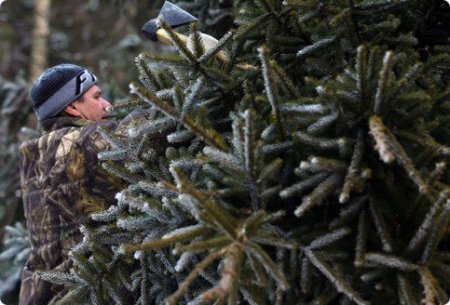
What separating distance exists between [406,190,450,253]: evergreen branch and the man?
2.00m

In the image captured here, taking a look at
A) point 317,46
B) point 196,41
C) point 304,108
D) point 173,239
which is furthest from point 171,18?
point 173,239

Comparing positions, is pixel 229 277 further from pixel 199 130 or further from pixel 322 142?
pixel 199 130

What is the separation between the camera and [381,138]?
219cm

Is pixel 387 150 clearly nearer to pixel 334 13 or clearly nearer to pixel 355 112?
pixel 355 112

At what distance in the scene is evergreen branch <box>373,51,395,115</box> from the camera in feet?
7.41

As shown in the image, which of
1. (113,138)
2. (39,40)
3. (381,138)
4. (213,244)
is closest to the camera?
(213,244)

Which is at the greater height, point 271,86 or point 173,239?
point 271,86

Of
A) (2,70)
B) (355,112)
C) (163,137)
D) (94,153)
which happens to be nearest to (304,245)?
(355,112)

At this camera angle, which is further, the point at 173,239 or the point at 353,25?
the point at 353,25

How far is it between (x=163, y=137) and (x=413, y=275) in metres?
1.59

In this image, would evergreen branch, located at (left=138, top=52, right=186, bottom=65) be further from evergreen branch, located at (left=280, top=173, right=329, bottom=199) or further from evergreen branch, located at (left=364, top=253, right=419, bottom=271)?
evergreen branch, located at (left=364, top=253, right=419, bottom=271)

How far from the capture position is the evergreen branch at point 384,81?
88.9 inches

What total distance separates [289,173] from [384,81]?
64 centimetres

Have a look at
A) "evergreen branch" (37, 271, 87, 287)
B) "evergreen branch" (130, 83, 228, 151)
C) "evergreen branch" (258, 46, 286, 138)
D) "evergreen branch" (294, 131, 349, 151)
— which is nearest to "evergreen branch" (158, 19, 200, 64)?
"evergreen branch" (130, 83, 228, 151)
